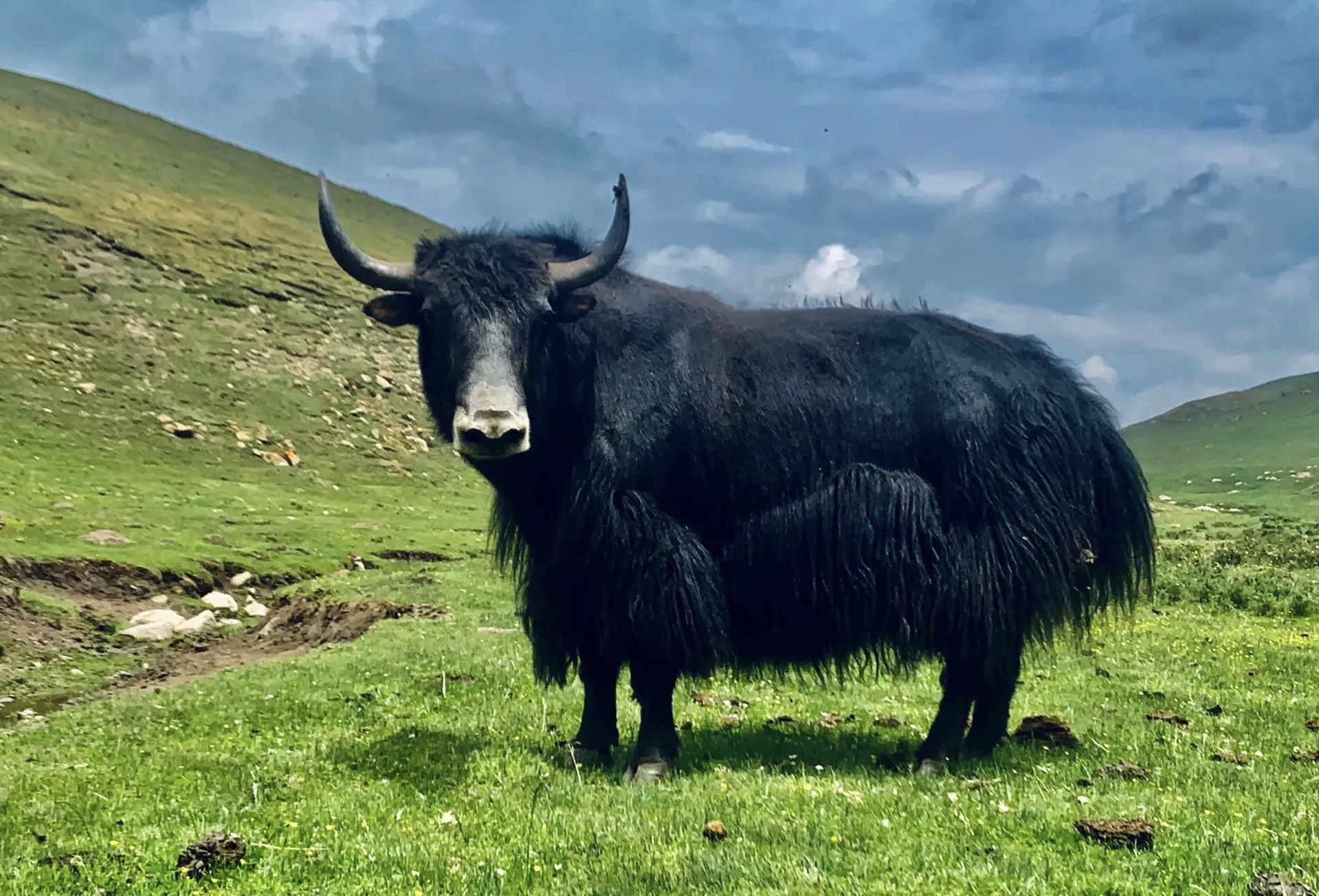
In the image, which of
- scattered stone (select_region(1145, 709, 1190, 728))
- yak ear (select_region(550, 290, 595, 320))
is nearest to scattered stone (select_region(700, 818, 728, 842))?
yak ear (select_region(550, 290, 595, 320))

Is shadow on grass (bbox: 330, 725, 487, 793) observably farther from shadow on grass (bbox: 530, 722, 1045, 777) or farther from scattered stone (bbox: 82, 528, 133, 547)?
scattered stone (bbox: 82, 528, 133, 547)

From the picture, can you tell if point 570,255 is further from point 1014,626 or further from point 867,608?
point 1014,626

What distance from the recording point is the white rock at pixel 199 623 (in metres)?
19.3

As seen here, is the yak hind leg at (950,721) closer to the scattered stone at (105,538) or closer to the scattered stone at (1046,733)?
the scattered stone at (1046,733)

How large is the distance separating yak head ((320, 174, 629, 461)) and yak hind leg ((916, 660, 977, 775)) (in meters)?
3.51

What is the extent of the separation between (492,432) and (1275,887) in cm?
457

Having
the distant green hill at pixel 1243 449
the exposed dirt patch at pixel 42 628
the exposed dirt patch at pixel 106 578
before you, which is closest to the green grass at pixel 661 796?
the exposed dirt patch at pixel 42 628

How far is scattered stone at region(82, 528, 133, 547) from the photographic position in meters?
23.1

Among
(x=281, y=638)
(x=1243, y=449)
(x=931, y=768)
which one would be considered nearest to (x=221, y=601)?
(x=281, y=638)

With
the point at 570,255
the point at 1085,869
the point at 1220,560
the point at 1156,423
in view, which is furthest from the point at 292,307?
the point at 1156,423

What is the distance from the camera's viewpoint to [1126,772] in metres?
6.98

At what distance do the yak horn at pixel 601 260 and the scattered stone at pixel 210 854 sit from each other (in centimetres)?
407

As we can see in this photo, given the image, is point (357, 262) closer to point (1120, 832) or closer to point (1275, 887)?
point (1120, 832)

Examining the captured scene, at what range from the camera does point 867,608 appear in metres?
7.86
